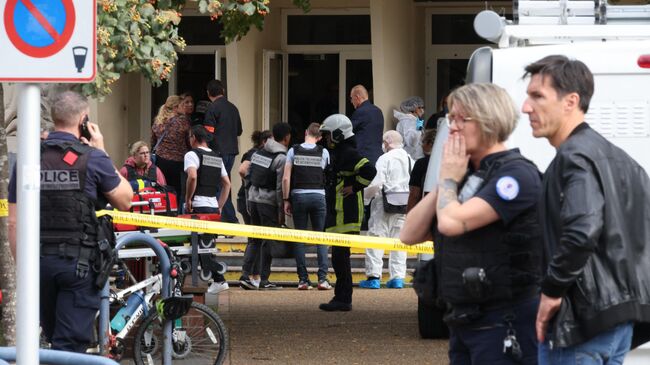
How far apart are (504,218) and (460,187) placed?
29cm

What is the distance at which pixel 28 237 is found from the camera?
5.79m

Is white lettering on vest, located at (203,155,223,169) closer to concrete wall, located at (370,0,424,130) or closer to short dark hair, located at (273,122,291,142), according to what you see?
short dark hair, located at (273,122,291,142)

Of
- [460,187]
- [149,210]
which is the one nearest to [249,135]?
[149,210]

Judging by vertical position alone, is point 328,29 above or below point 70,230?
above

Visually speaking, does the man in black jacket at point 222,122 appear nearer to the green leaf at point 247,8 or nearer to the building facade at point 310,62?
the building facade at point 310,62

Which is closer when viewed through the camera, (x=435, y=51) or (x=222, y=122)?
(x=222, y=122)

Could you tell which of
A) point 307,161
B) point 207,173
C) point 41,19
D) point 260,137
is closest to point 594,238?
point 41,19

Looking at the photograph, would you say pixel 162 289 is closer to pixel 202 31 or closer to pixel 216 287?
pixel 216 287

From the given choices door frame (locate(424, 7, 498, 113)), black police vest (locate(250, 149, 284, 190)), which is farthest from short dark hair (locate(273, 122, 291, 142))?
door frame (locate(424, 7, 498, 113))

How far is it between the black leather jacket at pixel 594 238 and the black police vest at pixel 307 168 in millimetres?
8948

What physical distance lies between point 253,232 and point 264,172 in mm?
3584

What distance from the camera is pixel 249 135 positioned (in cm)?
1838

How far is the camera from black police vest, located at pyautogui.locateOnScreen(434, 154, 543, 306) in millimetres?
5070

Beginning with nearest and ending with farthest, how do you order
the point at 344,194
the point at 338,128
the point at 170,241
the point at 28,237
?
the point at 28,237
the point at 170,241
the point at 338,128
the point at 344,194
